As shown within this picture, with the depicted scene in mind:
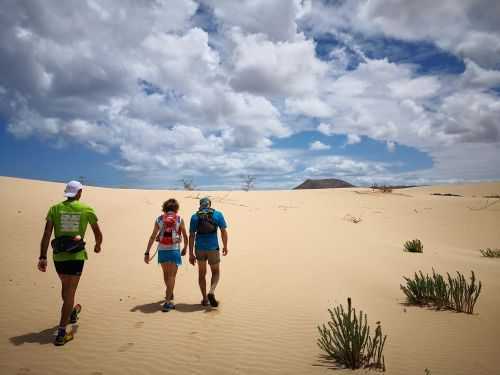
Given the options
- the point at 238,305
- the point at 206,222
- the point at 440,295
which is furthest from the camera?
the point at 238,305

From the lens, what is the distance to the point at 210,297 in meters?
5.50

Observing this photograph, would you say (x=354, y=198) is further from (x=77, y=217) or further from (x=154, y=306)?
(x=77, y=217)

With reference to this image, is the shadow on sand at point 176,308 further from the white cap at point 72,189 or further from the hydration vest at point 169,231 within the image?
the white cap at point 72,189

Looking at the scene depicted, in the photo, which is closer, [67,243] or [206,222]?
[67,243]

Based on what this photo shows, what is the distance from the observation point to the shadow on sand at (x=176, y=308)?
18.0 ft

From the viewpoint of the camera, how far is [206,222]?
5285mm

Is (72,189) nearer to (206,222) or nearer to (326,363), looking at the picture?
(206,222)

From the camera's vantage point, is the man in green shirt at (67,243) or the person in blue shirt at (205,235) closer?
the man in green shirt at (67,243)

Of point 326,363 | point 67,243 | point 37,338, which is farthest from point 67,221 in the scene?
point 326,363

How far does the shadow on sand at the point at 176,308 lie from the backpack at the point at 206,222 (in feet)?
4.74

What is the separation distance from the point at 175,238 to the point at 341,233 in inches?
404

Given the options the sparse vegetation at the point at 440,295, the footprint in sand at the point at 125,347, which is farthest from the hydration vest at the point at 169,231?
the sparse vegetation at the point at 440,295

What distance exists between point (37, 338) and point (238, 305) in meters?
3.13

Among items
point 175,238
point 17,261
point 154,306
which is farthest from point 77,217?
point 17,261
